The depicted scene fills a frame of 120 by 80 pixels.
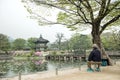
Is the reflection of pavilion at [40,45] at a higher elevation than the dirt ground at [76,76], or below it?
higher

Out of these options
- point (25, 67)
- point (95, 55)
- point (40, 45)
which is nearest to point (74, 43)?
point (40, 45)

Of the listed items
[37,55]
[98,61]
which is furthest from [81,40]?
[98,61]

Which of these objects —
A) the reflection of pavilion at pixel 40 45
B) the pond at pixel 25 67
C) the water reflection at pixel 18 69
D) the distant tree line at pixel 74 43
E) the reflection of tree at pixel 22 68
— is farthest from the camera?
the reflection of pavilion at pixel 40 45

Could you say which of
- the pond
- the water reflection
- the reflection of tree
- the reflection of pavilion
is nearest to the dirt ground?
the pond

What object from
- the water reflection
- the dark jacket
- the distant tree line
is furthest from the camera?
the distant tree line

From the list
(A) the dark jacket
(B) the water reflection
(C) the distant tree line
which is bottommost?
(B) the water reflection

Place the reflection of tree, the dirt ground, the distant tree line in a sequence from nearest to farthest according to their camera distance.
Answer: the dirt ground, the reflection of tree, the distant tree line

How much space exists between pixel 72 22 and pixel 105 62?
439cm

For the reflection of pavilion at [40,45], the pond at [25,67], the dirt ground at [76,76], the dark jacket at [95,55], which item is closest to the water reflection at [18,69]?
the pond at [25,67]

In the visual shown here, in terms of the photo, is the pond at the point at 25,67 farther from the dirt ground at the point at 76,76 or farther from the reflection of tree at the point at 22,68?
the dirt ground at the point at 76,76

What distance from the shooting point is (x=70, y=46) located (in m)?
58.5

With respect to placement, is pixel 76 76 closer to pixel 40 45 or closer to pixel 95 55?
pixel 95 55

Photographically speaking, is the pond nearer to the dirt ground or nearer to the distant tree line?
the dirt ground

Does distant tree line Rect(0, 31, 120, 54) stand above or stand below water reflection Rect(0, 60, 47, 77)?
above
